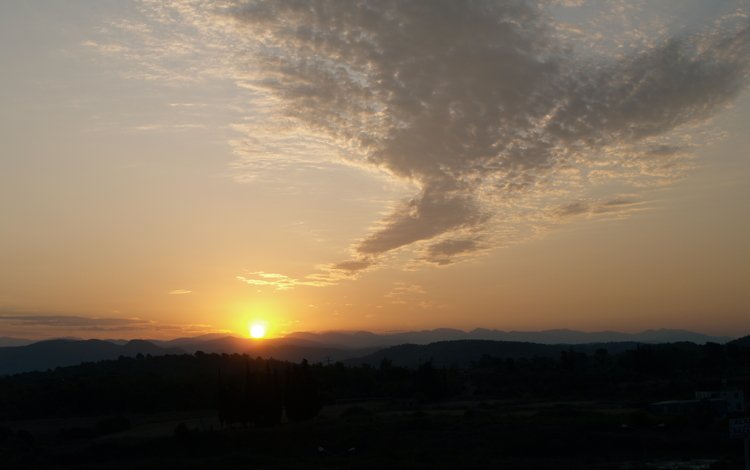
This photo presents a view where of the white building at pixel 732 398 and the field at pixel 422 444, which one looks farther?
the white building at pixel 732 398

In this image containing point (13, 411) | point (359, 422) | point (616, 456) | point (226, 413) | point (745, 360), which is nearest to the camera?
point (616, 456)

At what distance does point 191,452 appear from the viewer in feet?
166

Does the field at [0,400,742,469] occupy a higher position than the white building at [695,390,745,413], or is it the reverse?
the white building at [695,390,745,413]

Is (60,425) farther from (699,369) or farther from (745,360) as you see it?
(745,360)

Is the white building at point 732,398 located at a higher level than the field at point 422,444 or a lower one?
higher

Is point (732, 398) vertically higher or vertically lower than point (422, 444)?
higher

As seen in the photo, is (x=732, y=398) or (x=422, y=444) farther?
(x=732, y=398)

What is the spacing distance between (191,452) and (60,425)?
95.5ft

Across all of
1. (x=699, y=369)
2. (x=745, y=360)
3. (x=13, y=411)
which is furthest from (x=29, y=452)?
(x=745, y=360)

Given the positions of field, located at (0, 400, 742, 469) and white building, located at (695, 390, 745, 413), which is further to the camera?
white building, located at (695, 390, 745, 413)

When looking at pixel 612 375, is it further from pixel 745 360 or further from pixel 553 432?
pixel 553 432

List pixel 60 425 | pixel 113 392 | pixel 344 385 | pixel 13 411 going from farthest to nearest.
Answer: pixel 344 385 < pixel 113 392 < pixel 13 411 < pixel 60 425

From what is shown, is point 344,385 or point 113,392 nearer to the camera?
point 113,392

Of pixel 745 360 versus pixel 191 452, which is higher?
pixel 745 360
